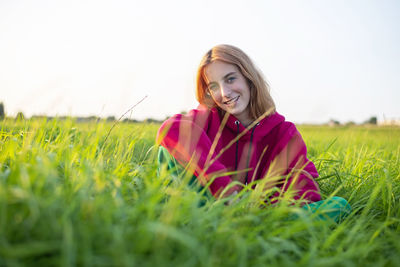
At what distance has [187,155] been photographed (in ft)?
6.07

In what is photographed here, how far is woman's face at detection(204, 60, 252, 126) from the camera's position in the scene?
223 centimetres

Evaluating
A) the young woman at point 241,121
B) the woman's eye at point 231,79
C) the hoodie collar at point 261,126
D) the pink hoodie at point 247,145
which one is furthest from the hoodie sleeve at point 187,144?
the woman's eye at point 231,79

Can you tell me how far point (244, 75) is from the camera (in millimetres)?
2320


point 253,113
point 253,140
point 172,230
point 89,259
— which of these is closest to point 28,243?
point 89,259

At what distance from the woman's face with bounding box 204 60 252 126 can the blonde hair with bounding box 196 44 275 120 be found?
42 mm

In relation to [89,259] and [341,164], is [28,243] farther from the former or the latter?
[341,164]

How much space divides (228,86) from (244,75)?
0.19 meters

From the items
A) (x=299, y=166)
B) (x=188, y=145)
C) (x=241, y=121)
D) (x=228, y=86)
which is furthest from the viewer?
(x=241, y=121)

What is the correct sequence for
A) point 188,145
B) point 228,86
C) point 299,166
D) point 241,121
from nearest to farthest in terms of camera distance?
point 188,145 → point 299,166 → point 228,86 → point 241,121

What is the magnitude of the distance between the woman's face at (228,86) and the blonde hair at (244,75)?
0.14ft

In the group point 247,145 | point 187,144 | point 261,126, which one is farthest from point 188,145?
point 261,126

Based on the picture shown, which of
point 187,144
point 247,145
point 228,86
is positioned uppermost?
point 228,86

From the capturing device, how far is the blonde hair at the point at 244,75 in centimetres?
228

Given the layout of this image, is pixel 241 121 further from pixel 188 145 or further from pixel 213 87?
pixel 188 145
